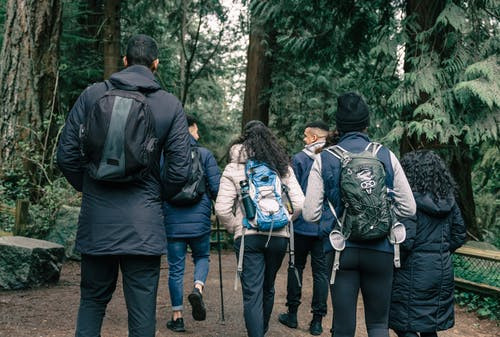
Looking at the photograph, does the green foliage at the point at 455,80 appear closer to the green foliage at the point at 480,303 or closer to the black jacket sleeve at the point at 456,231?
the green foliage at the point at 480,303

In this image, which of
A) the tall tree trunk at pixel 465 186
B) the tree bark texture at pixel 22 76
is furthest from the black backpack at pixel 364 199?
the tree bark texture at pixel 22 76

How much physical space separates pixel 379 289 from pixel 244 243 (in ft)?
4.35

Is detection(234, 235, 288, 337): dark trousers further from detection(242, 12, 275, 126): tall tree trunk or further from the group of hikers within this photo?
detection(242, 12, 275, 126): tall tree trunk

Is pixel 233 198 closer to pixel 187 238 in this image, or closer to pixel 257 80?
pixel 187 238

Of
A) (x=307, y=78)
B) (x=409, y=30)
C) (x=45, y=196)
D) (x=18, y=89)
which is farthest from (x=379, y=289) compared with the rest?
(x=307, y=78)

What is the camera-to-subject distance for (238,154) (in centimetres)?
478

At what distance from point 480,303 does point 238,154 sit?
183 inches

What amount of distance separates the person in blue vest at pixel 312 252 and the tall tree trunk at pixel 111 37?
865 centimetres

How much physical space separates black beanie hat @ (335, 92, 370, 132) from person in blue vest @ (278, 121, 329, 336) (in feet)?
6.35

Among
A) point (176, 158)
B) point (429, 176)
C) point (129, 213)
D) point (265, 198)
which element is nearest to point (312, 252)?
point (265, 198)

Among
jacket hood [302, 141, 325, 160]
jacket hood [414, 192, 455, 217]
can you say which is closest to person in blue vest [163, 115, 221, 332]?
jacket hood [302, 141, 325, 160]

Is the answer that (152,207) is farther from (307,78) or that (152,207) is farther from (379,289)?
(307,78)

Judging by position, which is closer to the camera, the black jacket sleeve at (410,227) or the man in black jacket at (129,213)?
the man in black jacket at (129,213)

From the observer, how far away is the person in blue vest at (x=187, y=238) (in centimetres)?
548
